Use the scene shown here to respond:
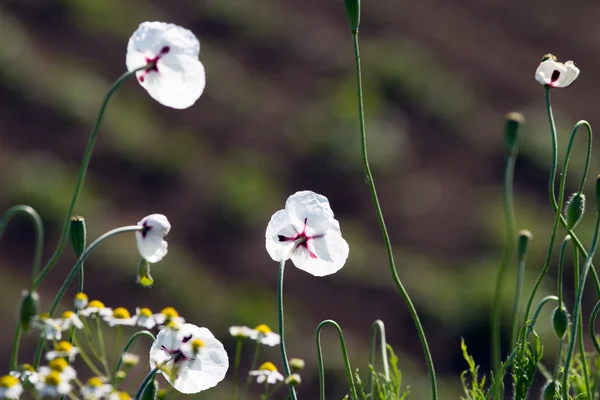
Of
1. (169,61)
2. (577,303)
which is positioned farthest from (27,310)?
(577,303)

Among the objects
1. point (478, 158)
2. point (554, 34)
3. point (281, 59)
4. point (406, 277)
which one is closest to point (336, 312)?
point (406, 277)

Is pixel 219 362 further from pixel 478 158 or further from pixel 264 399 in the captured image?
pixel 478 158

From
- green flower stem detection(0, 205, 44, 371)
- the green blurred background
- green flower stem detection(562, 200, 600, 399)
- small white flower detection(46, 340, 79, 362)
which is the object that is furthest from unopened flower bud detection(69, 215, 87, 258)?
the green blurred background

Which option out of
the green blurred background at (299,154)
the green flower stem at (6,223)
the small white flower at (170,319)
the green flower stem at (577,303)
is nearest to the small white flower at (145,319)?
the small white flower at (170,319)

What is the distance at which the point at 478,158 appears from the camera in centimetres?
549

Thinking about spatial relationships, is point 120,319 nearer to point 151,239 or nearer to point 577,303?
point 151,239

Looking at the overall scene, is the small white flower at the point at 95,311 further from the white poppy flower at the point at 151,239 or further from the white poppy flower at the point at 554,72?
the white poppy flower at the point at 554,72

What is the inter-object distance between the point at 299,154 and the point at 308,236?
425cm

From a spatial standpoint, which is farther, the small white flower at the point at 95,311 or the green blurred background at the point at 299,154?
the green blurred background at the point at 299,154

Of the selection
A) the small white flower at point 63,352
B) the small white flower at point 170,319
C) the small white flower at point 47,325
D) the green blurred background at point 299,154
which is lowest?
the small white flower at point 63,352

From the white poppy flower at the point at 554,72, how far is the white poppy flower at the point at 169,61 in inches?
13.4

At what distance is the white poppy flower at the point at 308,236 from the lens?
3.37 ft

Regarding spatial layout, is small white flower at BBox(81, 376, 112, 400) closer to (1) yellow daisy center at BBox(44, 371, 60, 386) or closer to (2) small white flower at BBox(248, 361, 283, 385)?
(1) yellow daisy center at BBox(44, 371, 60, 386)

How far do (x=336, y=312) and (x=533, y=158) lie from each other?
5.59ft
